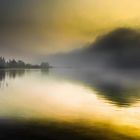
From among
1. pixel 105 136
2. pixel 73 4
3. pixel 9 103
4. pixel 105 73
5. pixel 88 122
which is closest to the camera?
pixel 105 136

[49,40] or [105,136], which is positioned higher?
[49,40]

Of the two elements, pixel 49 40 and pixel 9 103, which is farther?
pixel 49 40

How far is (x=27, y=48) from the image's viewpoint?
30453mm

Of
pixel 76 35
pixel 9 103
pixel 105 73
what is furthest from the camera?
pixel 105 73

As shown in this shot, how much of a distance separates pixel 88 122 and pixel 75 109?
127 inches

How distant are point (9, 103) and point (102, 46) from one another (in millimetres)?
13937

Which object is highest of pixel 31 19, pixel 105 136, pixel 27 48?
pixel 31 19

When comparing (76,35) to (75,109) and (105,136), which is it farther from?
(105,136)

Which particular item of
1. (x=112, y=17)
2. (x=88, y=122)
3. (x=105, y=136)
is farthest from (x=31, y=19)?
(x=105, y=136)

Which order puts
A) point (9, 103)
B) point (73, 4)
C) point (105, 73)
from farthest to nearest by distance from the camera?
1. point (105, 73)
2. point (73, 4)
3. point (9, 103)

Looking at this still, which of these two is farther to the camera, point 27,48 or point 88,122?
point 27,48

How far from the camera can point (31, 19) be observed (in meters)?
26.9

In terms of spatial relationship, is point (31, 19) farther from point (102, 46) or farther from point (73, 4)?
point (102, 46)

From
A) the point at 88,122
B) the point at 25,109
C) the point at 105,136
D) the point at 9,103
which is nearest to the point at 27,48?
the point at 9,103
